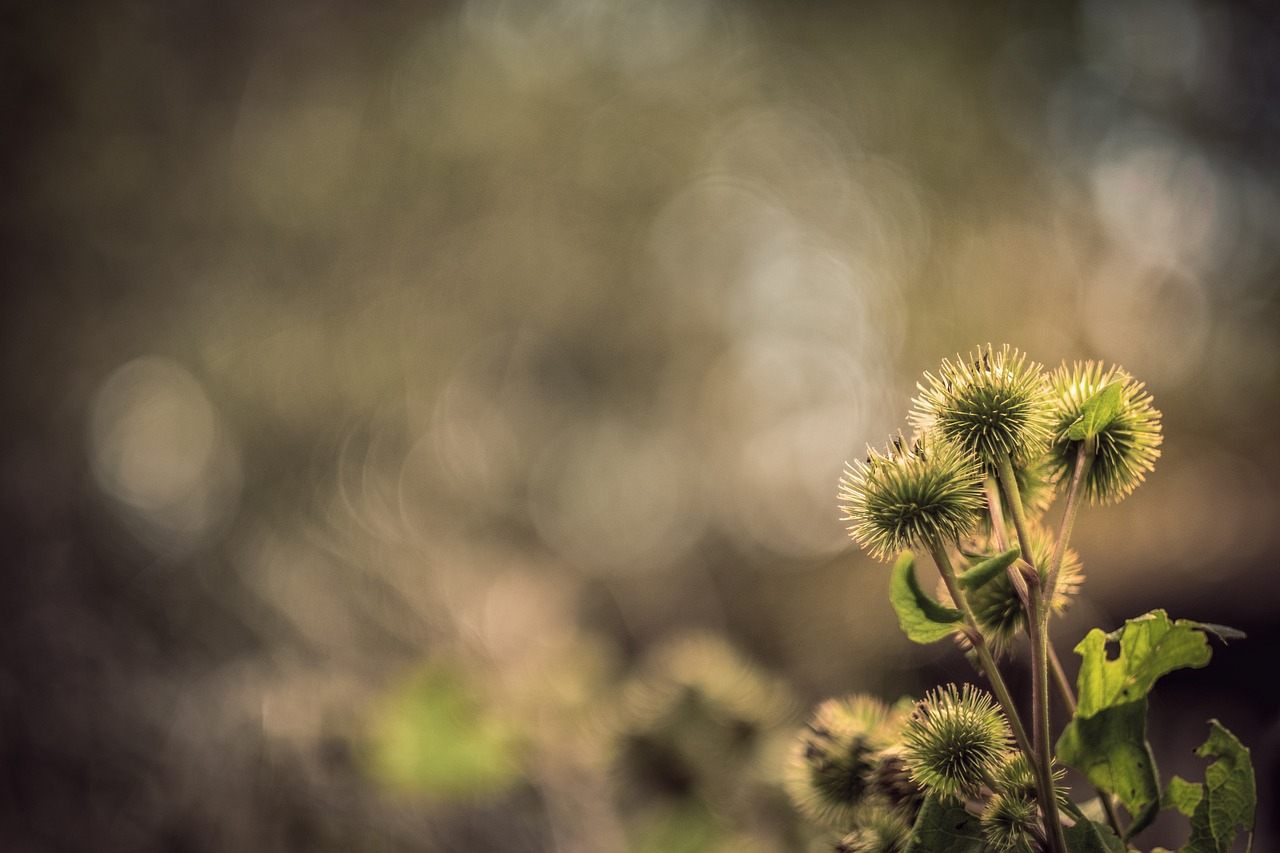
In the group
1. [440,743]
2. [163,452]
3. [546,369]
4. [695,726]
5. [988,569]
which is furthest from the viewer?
[546,369]

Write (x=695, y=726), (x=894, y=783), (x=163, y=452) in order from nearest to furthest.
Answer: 1. (x=894, y=783)
2. (x=695, y=726)
3. (x=163, y=452)

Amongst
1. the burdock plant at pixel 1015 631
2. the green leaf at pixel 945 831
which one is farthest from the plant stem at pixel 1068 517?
the green leaf at pixel 945 831

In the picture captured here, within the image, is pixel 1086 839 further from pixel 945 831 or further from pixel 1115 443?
pixel 1115 443

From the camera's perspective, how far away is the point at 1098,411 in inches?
15.0

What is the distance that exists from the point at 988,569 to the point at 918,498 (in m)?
0.07

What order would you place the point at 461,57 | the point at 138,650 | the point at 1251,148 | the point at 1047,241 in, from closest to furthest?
the point at 138,650 < the point at 1251,148 < the point at 1047,241 < the point at 461,57

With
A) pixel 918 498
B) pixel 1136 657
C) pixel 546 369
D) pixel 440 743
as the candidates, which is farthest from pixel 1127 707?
pixel 546 369

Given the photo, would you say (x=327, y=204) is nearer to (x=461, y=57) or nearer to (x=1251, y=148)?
(x=461, y=57)

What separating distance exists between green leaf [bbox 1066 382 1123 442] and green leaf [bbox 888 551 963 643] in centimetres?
11

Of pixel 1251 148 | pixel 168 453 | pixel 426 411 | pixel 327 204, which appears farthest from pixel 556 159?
pixel 1251 148

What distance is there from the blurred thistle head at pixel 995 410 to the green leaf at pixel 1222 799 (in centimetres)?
15

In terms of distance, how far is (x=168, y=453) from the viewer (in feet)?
10.6

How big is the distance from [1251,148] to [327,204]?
3420 millimetres

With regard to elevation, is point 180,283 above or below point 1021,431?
below
